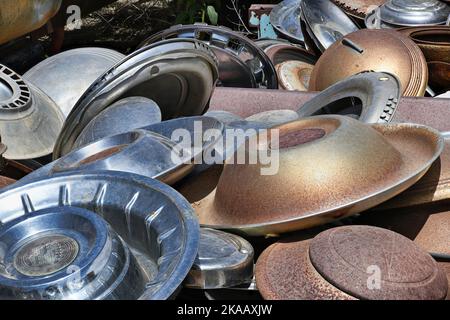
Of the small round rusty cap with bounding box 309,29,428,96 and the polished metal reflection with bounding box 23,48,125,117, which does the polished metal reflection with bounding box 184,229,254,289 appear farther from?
the polished metal reflection with bounding box 23,48,125,117

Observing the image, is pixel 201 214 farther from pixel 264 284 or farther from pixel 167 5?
pixel 167 5

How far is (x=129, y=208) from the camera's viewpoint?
1678mm

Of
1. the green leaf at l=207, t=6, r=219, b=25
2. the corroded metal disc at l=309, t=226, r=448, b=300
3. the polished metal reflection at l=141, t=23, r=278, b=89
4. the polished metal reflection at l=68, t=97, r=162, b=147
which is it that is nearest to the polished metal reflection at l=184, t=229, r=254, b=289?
the corroded metal disc at l=309, t=226, r=448, b=300

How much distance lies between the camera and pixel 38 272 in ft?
4.58

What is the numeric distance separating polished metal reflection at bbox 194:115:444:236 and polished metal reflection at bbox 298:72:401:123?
254mm

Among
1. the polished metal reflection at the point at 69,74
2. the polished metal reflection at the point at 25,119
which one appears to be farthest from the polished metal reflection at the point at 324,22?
the polished metal reflection at the point at 25,119

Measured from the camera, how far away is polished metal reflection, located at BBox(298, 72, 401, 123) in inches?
90.8

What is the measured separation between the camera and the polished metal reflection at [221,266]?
1604 mm

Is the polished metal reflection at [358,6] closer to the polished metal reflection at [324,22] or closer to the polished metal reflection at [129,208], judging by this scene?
the polished metal reflection at [324,22]

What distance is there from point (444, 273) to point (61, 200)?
38.7 inches

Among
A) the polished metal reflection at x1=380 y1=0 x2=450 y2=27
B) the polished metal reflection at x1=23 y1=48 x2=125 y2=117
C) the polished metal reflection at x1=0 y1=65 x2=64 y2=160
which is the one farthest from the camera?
the polished metal reflection at x1=380 y1=0 x2=450 y2=27

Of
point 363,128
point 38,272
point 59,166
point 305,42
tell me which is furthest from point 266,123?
point 305,42

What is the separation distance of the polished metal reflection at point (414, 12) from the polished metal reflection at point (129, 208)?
8.56 feet

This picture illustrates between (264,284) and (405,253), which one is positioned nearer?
(405,253)
